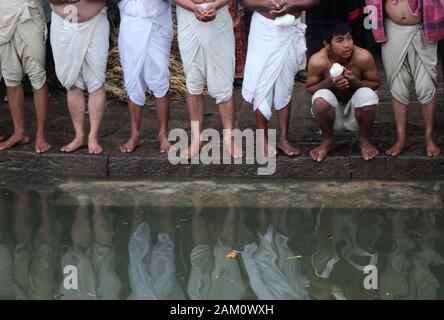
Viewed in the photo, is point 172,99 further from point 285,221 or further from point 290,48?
point 285,221

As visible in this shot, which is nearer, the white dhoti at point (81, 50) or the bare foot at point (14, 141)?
the white dhoti at point (81, 50)

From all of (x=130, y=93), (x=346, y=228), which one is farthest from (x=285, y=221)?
(x=130, y=93)

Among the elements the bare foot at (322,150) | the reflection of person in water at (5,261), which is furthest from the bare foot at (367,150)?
the reflection of person in water at (5,261)

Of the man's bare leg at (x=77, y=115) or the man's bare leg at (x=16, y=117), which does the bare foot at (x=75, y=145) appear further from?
the man's bare leg at (x=16, y=117)

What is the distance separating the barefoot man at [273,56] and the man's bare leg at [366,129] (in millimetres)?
498

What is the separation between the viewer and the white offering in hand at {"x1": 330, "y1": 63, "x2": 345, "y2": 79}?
644 centimetres

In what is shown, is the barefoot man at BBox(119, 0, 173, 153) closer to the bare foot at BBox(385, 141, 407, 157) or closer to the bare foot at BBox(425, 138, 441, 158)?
the bare foot at BBox(385, 141, 407, 157)

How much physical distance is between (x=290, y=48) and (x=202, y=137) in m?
1.01

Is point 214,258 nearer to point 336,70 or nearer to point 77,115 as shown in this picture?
point 336,70

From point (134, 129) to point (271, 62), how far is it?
1.25 metres

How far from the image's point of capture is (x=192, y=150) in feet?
22.6

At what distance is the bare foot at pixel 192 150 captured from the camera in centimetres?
686

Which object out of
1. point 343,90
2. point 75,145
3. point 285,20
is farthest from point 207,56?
point 75,145

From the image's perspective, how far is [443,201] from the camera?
6176 millimetres
